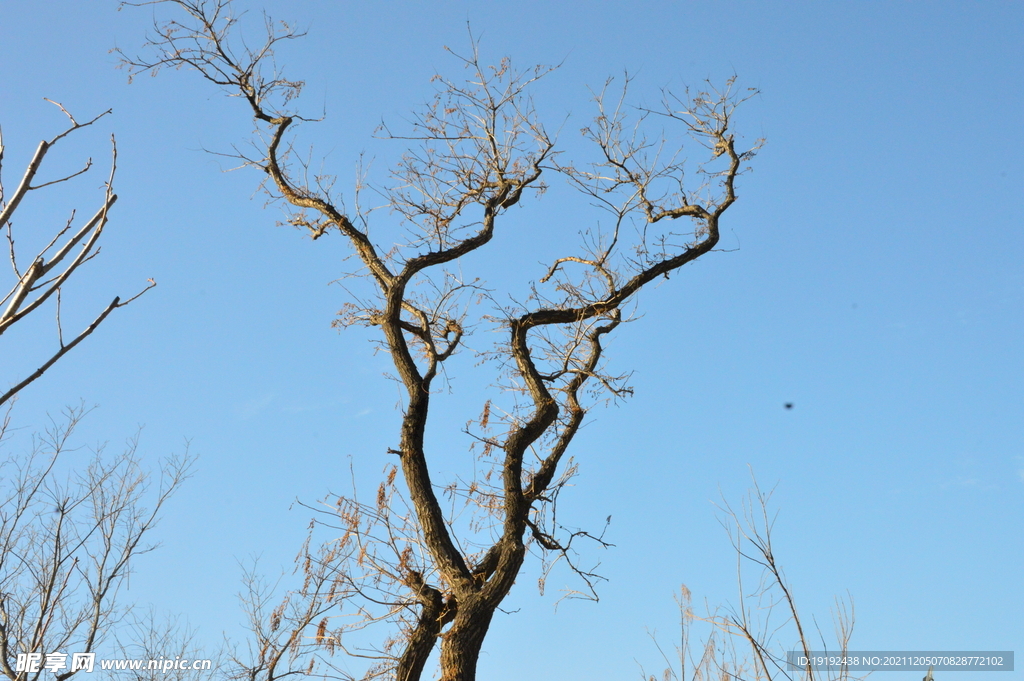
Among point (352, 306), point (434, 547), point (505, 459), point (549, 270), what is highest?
point (549, 270)

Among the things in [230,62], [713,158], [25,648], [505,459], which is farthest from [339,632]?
[25,648]

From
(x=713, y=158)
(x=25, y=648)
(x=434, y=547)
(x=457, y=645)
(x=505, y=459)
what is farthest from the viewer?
(x=25, y=648)

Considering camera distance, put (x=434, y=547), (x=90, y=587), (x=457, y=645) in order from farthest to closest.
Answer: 1. (x=90, y=587)
2. (x=434, y=547)
3. (x=457, y=645)

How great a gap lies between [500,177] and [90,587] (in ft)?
26.1

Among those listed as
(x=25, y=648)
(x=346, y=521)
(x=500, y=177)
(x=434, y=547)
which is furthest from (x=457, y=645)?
(x=25, y=648)

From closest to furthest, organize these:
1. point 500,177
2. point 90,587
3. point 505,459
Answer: point 505,459 < point 500,177 < point 90,587

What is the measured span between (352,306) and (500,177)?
1501 mm

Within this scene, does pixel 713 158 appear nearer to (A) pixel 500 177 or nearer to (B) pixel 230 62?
(A) pixel 500 177

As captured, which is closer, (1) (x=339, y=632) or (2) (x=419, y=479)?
(1) (x=339, y=632)

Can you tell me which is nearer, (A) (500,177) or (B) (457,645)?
(B) (457,645)

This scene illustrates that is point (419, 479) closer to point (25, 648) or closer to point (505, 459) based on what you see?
point (505, 459)

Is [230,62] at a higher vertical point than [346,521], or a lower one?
higher

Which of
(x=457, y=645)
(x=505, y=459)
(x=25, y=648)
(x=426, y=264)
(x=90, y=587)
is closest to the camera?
(x=457, y=645)

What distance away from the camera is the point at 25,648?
363 inches
